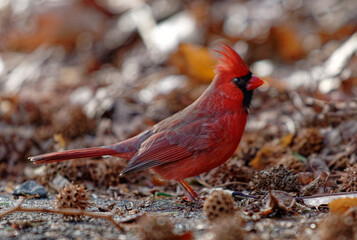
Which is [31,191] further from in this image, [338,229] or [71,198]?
[338,229]

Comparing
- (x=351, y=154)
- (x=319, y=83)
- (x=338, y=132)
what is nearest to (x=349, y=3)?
(x=319, y=83)

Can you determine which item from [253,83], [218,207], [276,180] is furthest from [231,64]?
[218,207]

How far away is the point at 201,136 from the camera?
323 centimetres

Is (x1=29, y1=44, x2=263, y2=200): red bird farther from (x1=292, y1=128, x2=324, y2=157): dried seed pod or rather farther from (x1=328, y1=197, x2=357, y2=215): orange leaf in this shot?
(x1=328, y1=197, x2=357, y2=215): orange leaf

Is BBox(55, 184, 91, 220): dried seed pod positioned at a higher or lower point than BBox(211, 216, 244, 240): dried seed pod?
lower

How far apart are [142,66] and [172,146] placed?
3.34m

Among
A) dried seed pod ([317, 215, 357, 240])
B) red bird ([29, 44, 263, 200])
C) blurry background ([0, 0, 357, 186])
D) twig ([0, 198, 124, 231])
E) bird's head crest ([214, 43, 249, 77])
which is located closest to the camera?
dried seed pod ([317, 215, 357, 240])

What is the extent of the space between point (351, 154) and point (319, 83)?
1.20 m

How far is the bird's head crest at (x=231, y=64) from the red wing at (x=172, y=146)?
44cm

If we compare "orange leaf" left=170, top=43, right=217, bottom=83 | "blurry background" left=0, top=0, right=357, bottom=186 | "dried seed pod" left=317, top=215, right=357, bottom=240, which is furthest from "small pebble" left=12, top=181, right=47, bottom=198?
"orange leaf" left=170, top=43, right=217, bottom=83

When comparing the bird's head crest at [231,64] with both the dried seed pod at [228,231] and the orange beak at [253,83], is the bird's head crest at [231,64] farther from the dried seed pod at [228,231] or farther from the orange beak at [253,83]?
the dried seed pod at [228,231]

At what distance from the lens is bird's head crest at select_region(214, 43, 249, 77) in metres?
3.32

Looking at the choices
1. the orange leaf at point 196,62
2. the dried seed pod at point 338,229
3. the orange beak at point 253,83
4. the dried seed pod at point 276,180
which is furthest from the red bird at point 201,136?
the orange leaf at point 196,62

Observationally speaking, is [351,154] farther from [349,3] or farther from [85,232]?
[349,3]
